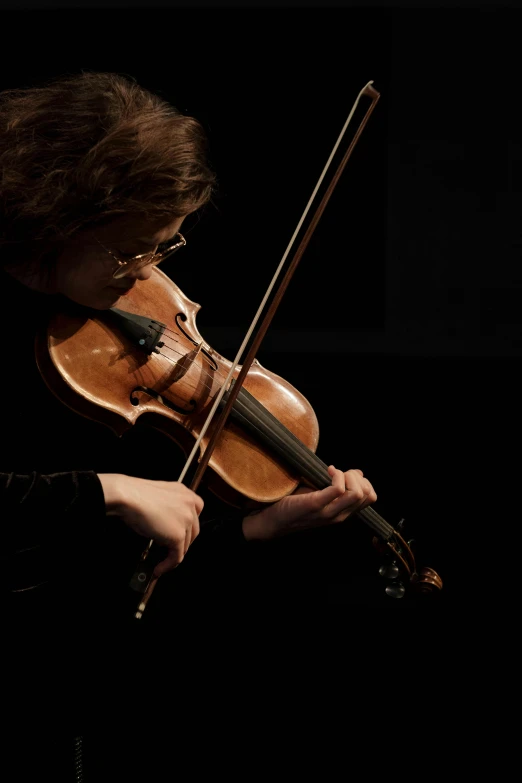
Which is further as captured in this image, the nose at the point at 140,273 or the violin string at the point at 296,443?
the violin string at the point at 296,443

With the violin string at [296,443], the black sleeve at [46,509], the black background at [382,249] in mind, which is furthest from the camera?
the black background at [382,249]

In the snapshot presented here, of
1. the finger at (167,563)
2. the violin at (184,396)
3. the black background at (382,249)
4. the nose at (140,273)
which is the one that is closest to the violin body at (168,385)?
the violin at (184,396)

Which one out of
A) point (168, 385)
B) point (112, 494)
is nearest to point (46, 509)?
point (112, 494)

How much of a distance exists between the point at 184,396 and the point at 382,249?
79cm

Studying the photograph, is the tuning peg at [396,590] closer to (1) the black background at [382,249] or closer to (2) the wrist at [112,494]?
(1) the black background at [382,249]

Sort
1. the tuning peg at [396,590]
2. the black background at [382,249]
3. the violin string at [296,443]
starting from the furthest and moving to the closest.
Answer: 1. the black background at [382,249]
2. the tuning peg at [396,590]
3. the violin string at [296,443]

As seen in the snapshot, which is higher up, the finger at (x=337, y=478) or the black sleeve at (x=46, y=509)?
the black sleeve at (x=46, y=509)

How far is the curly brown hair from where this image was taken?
1.04 metres

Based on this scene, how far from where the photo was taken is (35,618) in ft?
3.92

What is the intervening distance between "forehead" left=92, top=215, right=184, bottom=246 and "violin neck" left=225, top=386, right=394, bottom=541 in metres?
0.32

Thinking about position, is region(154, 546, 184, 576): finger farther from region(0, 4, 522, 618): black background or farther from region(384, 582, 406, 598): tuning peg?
region(0, 4, 522, 618): black background

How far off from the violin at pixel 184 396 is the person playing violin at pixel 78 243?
66mm

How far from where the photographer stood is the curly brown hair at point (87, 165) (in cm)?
104

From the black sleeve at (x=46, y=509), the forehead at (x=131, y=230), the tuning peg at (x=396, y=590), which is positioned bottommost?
the tuning peg at (x=396, y=590)
